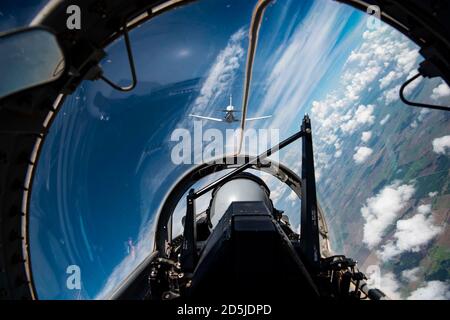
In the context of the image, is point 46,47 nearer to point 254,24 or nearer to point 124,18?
point 124,18

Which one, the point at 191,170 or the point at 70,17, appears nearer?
the point at 70,17

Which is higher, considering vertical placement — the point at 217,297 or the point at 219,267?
the point at 219,267
